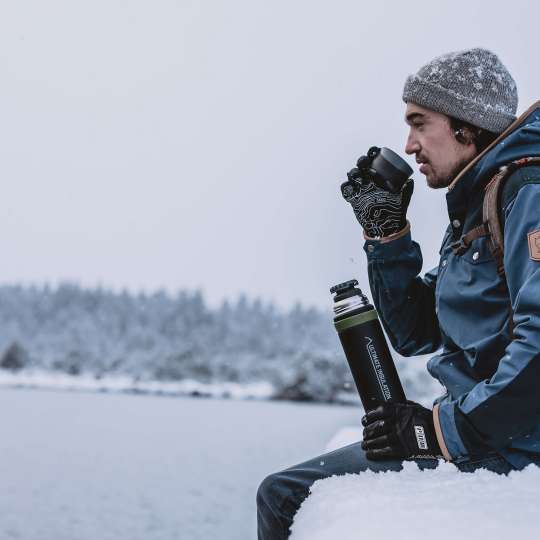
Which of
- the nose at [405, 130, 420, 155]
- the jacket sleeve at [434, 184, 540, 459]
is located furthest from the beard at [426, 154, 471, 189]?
the jacket sleeve at [434, 184, 540, 459]

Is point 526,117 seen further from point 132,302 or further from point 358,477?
point 132,302

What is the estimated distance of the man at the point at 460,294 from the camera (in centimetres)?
225

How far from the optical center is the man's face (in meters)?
2.89

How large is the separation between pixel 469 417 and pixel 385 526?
479 mm

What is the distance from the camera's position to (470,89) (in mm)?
2898

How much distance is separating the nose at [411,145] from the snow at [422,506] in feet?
4.30

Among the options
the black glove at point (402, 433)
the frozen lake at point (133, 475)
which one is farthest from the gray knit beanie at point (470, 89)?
the frozen lake at point (133, 475)

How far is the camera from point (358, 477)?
261cm

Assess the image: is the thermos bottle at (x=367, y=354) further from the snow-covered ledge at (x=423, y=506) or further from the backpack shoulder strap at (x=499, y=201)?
the backpack shoulder strap at (x=499, y=201)

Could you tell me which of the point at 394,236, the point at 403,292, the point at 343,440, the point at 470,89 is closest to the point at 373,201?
the point at 394,236

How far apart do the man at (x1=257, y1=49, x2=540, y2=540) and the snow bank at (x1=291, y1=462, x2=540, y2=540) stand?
9cm

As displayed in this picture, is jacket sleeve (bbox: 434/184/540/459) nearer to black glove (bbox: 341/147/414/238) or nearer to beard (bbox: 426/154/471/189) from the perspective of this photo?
beard (bbox: 426/154/471/189)

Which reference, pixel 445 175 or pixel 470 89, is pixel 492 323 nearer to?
pixel 445 175

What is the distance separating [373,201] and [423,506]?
143cm
